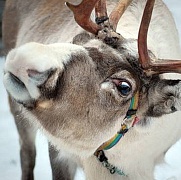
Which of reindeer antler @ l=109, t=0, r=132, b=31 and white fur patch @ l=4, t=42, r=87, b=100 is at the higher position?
white fur patch @ l=4, t=42, r=87, b=100

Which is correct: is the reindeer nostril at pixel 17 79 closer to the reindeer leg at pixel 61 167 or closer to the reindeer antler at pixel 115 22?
the reindeer antler at pixel 115 22

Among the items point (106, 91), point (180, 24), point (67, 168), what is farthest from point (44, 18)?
point (180, 24)

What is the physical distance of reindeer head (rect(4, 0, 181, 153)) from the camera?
1848 millimetres

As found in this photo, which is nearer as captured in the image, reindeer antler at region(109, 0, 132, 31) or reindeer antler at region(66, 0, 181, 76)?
reindeer antler at region(66, 0, 181, 76)

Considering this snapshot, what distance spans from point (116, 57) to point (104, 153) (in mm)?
526

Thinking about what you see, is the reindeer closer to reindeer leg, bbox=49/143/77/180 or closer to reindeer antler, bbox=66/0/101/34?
reindeer antler, bbox=66/0/101/34

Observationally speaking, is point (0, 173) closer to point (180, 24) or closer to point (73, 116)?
point (73, 116)

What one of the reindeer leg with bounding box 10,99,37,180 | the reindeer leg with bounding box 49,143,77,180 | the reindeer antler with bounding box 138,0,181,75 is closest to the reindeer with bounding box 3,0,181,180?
the reindeer antler with bounding box 138,0,181,75

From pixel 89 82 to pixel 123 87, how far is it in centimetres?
13

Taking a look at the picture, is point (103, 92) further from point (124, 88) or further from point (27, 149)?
point (27, 149)

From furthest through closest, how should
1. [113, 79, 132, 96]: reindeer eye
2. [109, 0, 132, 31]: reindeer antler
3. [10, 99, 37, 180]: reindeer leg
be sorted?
[10, 99, 37, 180]: reindeer leg, [109, 0, 132, 31]: reindeer antler, [113, 79, 132, 96]: reindeer eye

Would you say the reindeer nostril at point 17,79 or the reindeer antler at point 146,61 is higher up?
the reindeer nostril at point 17,79

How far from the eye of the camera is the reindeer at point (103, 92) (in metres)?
1.88

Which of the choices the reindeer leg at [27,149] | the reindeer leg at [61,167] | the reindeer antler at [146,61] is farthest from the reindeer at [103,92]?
the reindeer leg at [27,149]
